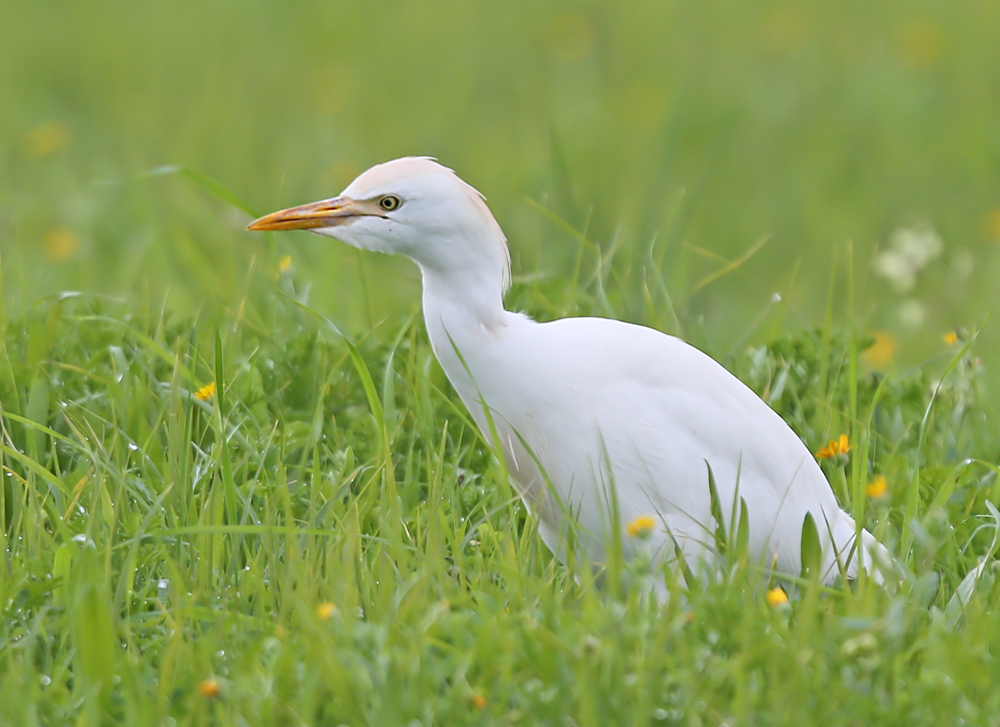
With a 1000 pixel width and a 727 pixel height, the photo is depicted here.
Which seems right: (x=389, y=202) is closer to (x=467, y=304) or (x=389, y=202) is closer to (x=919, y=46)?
(x=467, y=304)

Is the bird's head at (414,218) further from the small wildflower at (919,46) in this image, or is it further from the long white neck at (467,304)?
the small wildflower at (919,46)

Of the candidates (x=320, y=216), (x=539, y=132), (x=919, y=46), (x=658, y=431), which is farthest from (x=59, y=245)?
(x=919, y=46)

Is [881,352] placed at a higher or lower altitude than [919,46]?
lower

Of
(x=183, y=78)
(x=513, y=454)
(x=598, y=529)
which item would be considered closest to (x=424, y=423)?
(x=513, y=454)

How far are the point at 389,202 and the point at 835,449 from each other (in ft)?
4.74

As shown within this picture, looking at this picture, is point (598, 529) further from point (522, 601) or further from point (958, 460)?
point (958, 460)

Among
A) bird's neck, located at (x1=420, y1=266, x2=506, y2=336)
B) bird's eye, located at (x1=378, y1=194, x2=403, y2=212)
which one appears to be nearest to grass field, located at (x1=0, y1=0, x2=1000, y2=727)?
bird's neck, located at (x1=420, y1=266, x2=506, y2=336)

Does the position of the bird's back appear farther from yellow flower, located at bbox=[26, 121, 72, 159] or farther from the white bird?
yellow flower, located at bbox=[26, 121, 72, 159]

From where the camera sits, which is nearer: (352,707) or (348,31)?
(352,707)

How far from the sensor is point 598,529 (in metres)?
3.11

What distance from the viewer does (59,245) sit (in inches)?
256

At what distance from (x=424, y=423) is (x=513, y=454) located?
540 mm

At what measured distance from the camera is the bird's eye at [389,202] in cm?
302

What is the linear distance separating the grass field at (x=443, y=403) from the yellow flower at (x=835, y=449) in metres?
0.04
